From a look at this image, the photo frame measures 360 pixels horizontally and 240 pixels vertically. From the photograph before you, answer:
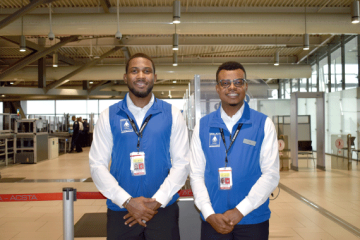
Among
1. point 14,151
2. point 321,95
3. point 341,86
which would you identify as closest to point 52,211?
point 14,151

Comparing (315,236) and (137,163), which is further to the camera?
(315,236)

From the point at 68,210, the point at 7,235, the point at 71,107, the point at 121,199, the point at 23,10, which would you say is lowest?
the point at 7,235

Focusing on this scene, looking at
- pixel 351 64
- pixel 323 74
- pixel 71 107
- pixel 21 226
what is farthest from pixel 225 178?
pixel 71 107

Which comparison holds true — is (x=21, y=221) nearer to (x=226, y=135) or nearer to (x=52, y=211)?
(x=52, y=211)

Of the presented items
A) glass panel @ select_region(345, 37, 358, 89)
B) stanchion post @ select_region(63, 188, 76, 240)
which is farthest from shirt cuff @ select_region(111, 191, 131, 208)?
glass panel @ select_region(345, 37, 358, 89)

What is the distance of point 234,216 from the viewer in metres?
1.60

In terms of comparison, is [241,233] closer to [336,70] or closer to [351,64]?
[351,64]

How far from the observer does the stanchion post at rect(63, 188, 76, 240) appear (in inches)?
93.7

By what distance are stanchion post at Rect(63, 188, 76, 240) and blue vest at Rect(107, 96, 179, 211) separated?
71cm

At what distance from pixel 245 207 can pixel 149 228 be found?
58cm

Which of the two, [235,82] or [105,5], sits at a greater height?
[105,5]

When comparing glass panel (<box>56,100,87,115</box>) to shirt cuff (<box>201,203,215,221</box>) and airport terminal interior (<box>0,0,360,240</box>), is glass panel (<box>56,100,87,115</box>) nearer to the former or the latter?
airport terminal interior (<box>0,0,360,240</box>)

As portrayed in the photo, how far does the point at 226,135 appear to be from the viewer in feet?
5.79

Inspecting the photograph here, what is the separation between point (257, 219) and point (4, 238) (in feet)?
11.4
